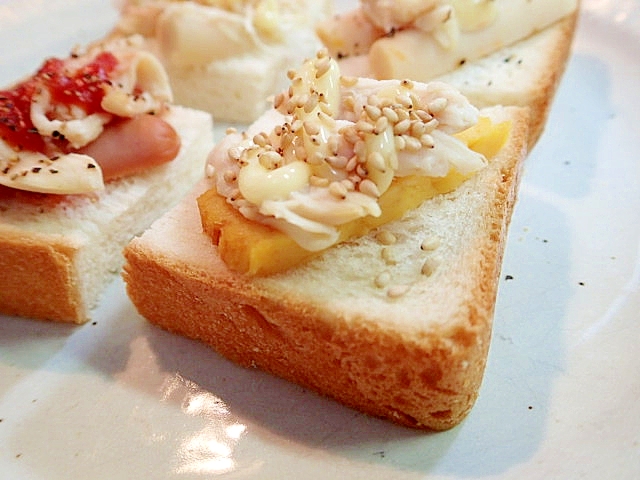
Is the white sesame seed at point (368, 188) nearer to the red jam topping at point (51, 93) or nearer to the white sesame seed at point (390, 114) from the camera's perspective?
the white sesame seed at point (390, 114)

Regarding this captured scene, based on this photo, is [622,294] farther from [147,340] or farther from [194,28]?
[194,28]

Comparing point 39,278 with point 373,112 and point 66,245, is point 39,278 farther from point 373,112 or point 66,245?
→ point 373,112

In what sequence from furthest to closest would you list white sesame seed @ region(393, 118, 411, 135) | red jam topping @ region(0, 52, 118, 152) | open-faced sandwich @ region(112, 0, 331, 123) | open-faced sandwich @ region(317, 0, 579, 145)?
open-faced sandwich @ region(112, 0, 331, 123)
open-faced sandwich @ region(317, 0, 579, 145)
red jam topping @ region(0, 52, 118, 152)
white sesame seed @ region(393, 118, 411, 135)

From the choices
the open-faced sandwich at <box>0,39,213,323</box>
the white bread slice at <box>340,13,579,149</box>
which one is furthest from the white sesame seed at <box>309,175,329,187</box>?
the white bread slice at <box>340,13,579,149</box>

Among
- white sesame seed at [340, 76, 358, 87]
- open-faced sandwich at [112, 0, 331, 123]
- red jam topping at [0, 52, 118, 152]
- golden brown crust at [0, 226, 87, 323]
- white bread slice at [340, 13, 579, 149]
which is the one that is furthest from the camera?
open-faced sandwich at [112, 0, 331, 123]

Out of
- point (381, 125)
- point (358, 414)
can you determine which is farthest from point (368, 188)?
point (358, 414)

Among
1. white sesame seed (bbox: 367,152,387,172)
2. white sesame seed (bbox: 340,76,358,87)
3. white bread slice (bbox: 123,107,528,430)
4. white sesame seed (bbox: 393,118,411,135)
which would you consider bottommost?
white bread slice (bbox: 123,107,528,430)

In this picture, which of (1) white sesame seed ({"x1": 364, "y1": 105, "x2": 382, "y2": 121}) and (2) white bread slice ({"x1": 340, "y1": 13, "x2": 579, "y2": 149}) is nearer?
(1) white sesame seed ({"x1": 364, "y1": 105, "x2": 382, "y2": 121})

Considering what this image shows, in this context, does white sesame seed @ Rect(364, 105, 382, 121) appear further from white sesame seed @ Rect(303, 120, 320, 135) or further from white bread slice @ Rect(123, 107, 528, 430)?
white bread slice @ Rect(123, 107, 528, 430)
